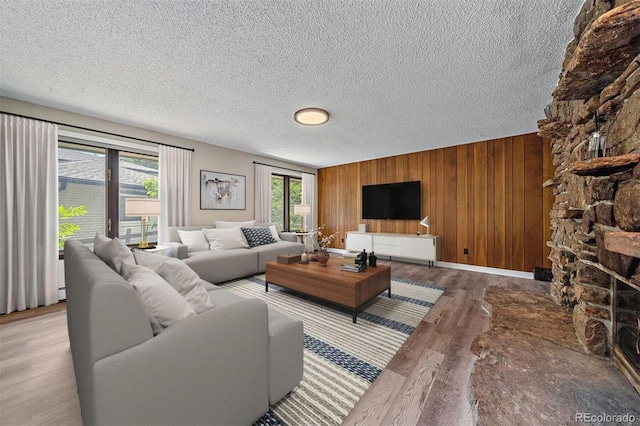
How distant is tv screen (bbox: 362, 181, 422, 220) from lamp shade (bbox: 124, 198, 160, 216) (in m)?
4.09

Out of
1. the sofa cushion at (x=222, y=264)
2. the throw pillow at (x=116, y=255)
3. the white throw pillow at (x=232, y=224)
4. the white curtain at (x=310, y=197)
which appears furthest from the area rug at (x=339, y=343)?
the white curtain at (x=310, y=197)

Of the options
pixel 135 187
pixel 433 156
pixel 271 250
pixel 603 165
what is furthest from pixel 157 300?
pixel 433 156

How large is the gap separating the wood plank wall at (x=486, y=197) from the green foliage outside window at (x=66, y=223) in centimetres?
515

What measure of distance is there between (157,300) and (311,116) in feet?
8.25

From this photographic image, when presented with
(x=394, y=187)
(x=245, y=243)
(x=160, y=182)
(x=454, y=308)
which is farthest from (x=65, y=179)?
(x=394, y=187)

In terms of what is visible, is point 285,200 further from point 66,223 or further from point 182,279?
point 182,279

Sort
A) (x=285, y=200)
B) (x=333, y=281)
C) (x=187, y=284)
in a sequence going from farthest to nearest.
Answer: (x=285, y=200) → (x=333, y=281) → (x=187, y=284)

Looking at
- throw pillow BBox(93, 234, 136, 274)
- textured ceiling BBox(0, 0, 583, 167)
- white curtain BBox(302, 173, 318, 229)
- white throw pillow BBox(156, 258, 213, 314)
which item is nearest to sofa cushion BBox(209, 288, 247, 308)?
white throw pillow BBox(156, 258, 213, 314)

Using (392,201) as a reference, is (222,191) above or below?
above

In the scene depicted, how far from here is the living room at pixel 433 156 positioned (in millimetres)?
1245

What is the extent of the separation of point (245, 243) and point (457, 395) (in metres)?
3.51

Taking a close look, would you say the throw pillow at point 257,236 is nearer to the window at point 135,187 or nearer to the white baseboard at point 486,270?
the window at point 135,187

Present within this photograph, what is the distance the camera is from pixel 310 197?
6.39 m

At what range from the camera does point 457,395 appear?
1392mm
